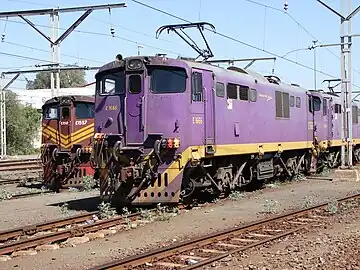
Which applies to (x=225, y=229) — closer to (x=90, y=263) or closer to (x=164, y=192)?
(x=164, y=192)

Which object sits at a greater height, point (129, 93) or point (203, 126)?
point (129, 93)

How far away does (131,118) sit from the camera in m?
13.2

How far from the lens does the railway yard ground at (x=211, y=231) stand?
8250 mm

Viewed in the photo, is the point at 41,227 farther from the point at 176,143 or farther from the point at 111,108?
the point at 111,108

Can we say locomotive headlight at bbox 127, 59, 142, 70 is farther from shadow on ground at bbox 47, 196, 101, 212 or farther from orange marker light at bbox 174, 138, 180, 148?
shadow on ground at bbox 47, 196, 101, 212

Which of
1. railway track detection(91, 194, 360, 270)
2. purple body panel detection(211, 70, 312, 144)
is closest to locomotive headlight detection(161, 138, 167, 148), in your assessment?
purple body panel detection(211, 70, 312, 144)

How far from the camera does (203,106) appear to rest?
1359 cm

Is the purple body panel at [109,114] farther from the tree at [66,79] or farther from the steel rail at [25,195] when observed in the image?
the tree at [66,79]

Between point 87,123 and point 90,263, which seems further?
point 87,123

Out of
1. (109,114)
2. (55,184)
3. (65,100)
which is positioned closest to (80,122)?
(65,100)

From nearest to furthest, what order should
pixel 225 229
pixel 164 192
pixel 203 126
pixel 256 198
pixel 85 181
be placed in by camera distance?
1. pixel 225 229
2. pixel 164 192
3. pixel 203 126
4. pixel 256 198
5. pixel 85 181

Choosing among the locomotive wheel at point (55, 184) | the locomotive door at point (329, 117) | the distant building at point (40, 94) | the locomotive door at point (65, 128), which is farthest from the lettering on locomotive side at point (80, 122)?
the distant building at point (40, 94)

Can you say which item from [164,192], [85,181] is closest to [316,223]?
[164,192]

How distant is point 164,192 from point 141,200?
589 millimetres
